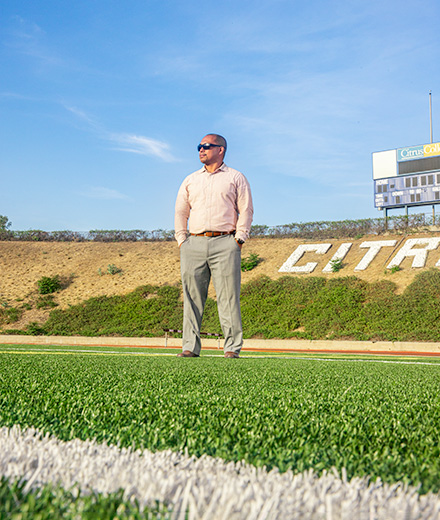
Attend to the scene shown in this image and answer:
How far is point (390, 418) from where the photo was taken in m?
1.65

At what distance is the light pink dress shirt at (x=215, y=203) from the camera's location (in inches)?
222

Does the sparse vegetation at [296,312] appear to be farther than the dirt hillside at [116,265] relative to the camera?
No

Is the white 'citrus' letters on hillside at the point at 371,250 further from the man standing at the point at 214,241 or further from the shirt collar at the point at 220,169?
the man standing at the point at 214,241

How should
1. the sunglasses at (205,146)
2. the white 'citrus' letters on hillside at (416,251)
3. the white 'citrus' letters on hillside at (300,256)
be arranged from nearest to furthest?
1. the sunglasses at (205,146)
2. the white 'citrus' letters on hillside at (416,251)
3. the white 'citrus' letters on hillside at (300,256)

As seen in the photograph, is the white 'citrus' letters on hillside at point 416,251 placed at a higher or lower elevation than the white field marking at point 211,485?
higher

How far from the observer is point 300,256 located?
104 feet

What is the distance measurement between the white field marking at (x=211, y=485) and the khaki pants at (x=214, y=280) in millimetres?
4441

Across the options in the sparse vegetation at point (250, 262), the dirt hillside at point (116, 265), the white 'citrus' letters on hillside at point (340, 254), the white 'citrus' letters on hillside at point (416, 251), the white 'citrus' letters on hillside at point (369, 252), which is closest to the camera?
the white 'citrus' letters on hillside at point (416, 251)

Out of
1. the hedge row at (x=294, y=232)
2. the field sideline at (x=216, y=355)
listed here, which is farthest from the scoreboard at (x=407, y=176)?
the field sideline at (x=216, y=355)

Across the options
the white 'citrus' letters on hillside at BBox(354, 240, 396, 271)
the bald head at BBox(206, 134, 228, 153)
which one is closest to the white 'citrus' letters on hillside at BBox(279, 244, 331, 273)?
the white 'citrus' letters on hillside at BBox(354, 240, 396, 271)

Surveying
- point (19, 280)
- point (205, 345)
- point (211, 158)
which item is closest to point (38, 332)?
point (19, 280)

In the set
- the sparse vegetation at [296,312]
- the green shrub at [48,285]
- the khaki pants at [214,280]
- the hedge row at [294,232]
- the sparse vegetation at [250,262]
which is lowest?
the sparse vegetation at [296,312]

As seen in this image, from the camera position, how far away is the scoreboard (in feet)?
100.0

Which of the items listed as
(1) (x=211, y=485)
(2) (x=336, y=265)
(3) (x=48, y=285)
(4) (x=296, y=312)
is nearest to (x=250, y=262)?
(2) (x=336, y=265)
